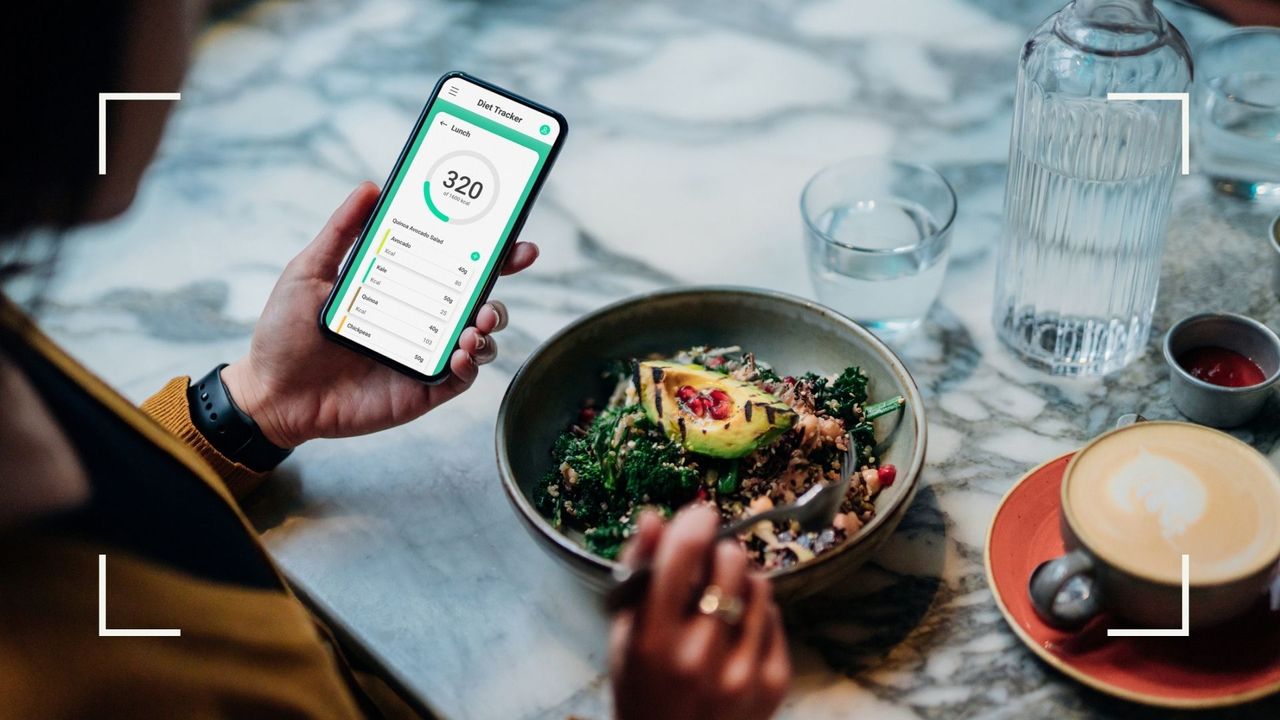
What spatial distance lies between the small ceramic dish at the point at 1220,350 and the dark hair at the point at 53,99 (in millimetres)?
956

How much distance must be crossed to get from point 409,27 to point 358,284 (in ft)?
2.82

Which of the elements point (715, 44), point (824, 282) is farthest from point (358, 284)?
point (715, 44)

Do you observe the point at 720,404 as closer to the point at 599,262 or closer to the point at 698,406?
the point at 698,406

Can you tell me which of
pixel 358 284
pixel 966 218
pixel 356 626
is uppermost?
pixel 358 284

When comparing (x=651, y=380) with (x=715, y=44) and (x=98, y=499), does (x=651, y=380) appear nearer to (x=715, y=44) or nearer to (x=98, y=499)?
(x=98, y=499)

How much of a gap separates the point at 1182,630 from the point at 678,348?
21.1 inches

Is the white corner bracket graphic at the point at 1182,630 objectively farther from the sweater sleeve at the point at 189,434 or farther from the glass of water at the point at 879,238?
the sweater sleeve at the point at 189,434

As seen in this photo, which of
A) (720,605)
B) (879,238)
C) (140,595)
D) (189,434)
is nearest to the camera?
(720,605)

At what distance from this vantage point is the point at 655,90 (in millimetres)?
1595

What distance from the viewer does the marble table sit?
955mm

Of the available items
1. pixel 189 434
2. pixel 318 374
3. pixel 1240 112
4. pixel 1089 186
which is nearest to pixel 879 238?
pixel 1089 186

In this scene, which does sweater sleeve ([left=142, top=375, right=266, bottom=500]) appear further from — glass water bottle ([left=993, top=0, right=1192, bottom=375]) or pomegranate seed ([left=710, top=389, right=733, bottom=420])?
glass water bottle ([left=993, top=0, right=1192, bottom=375])

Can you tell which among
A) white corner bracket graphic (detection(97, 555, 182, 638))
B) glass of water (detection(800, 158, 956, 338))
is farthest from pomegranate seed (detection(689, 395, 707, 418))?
white corner bracket graphic (detection(97, 555, 182, 638))

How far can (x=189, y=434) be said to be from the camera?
108 centimetres
